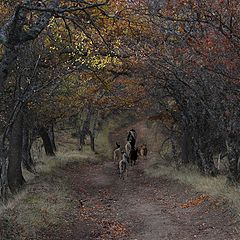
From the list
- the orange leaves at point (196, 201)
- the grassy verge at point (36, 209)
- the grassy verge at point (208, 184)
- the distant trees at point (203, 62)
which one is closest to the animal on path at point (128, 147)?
the grassy verge at point (208, 184)

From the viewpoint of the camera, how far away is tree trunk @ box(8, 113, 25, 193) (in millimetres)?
17484

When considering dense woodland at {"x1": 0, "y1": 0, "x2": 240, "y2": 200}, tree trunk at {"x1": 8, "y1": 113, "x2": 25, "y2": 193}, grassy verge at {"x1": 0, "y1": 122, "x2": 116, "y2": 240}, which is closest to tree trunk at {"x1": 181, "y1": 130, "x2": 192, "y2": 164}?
dense woodland at {"x1": 0, "y1": 0, "x2": 240, "y2": 200}

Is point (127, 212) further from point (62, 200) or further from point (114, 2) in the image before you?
point (114, 2)

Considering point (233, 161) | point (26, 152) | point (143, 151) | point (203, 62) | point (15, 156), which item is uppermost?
point (203, 62)

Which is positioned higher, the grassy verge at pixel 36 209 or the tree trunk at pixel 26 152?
the tree trunk at pixel 26 152

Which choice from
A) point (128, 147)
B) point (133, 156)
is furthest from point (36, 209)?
point (133, 156)

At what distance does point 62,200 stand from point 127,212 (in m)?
2.20

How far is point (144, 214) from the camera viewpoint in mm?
14742

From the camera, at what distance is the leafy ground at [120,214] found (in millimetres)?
11305

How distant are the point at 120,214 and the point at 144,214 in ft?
2.76

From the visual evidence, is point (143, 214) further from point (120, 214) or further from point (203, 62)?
point (203, 62)

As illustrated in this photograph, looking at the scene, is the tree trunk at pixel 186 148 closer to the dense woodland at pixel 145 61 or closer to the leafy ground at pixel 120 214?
the leafy ground at pixel 120 214

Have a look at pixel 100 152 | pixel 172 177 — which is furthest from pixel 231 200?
pixel 100 152

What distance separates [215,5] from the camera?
11.9 metres
